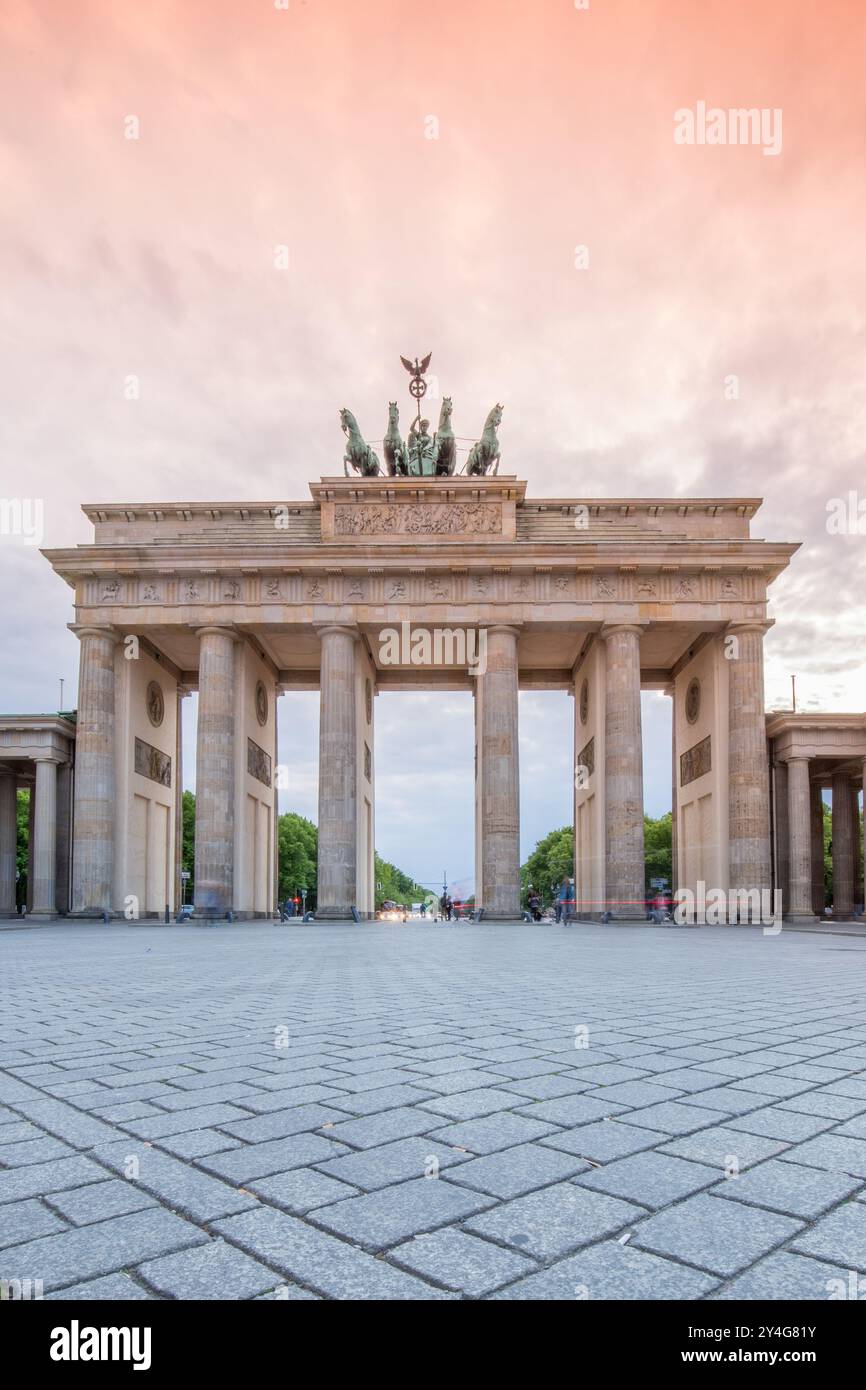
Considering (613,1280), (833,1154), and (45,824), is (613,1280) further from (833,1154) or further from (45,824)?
(45,824)

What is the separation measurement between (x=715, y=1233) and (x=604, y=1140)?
105 centimetres

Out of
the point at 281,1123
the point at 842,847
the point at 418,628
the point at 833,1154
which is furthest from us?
the point at 842,847

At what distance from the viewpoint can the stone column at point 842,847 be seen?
48406 mm

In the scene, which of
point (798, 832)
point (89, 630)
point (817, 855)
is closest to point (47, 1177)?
point (89, 630)

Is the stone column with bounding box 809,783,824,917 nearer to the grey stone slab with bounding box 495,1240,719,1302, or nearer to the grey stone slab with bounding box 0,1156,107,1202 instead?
the grey stone slab with bounding box 0,1156,107,1202

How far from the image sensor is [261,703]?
44.6 m

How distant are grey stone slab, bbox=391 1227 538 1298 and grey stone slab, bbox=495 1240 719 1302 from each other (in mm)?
62

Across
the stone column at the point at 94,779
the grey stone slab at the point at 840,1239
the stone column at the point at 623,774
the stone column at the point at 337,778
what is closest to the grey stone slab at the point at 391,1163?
the grey stone slab at the point at 840,1239

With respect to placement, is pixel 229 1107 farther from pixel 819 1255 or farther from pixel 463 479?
pixel 463 479

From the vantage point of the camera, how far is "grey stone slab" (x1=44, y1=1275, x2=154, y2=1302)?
2.25m

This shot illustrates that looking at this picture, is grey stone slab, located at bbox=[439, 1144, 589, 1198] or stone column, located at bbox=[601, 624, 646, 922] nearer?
grey stone slab, located at bbox=[439, 1144, 589, 1198]

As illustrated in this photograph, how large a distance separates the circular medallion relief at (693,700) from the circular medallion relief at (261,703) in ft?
63.8

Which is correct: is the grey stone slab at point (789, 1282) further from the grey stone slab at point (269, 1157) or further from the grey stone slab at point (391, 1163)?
the grey stone slab at point (269, 1157)

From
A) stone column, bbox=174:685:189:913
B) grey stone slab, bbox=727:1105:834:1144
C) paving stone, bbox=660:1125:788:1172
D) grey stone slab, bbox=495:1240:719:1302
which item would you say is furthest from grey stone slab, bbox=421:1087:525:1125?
stone column, bbox=174:685:189:913
